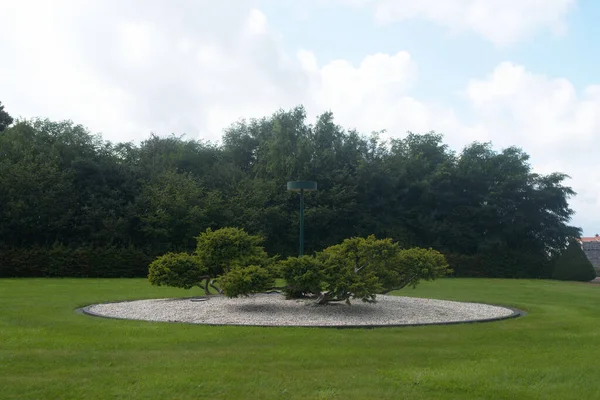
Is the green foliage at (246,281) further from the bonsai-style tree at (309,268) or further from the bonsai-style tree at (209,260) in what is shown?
the bonsai-style tree at (209,260)

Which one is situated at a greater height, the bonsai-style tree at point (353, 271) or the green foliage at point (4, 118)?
the green foliage at point (4, 118)

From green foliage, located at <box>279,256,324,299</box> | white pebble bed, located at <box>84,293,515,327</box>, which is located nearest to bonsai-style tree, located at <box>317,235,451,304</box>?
green foliage, located at <box>279,256,324,299</box>

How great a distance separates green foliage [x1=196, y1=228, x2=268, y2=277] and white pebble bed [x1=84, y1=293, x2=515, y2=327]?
949 mm

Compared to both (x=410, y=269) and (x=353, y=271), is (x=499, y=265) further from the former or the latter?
(x=353, y=271)

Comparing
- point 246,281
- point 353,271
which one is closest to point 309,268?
point 353,271

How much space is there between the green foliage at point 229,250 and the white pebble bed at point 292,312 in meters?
0.95

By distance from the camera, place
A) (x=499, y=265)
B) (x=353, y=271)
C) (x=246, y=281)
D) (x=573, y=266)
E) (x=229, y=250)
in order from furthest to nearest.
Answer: (x=499, y=265), (x=573, y=266), (x=229, y=250), (x=353, y=271), (x=246, y=281)

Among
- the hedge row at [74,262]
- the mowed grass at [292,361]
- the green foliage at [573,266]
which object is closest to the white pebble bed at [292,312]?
the mowed grass at [292,361]

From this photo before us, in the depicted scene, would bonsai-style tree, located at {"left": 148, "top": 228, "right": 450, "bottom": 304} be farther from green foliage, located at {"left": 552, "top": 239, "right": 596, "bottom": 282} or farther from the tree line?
green foliage, located at {"left": 552, "top": 239, "right": 596, "bottom": 282}

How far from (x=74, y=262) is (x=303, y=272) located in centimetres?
2010

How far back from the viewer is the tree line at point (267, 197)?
102 feet

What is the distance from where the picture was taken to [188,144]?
42.6m

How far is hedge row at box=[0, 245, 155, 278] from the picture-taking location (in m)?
28.6

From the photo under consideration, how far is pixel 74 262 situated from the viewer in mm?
29453
